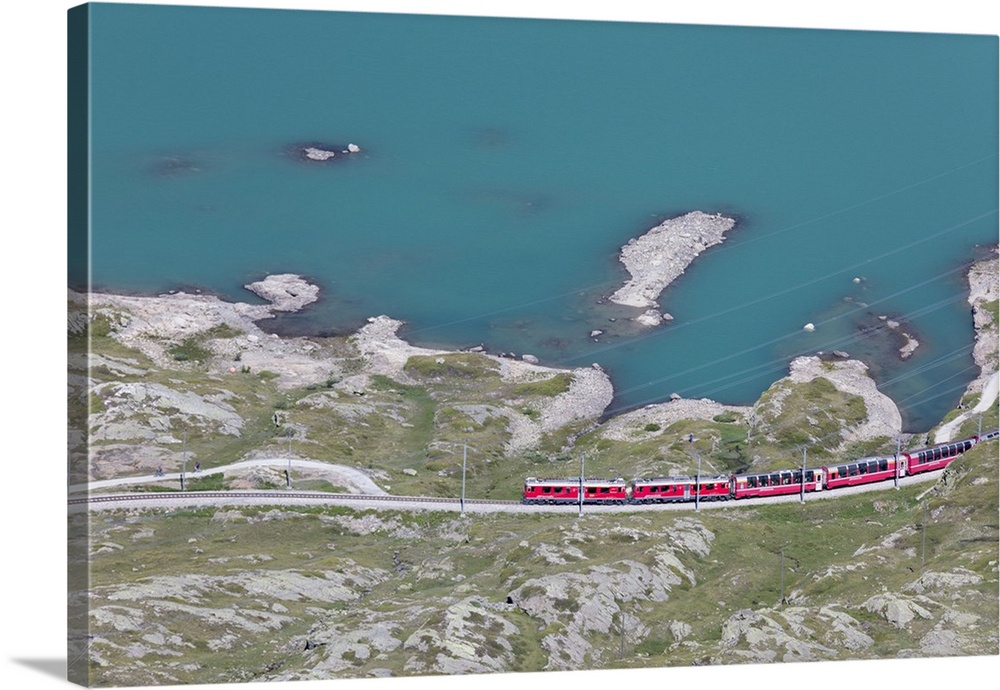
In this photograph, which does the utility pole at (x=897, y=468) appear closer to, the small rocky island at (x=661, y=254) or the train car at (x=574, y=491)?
the small rocky island at (x=661, y=254)

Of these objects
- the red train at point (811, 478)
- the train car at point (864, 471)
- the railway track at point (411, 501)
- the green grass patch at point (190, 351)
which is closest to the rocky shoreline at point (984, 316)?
the red train at point (811, 478)

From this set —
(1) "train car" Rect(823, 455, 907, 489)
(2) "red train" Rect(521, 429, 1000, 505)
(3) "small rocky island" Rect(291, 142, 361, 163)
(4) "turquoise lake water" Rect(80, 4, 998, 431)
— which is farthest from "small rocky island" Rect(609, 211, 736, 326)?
(3) "small rocky island" Rect(291, 142, 361, 163)

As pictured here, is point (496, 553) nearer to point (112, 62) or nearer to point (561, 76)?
point (561, 76)

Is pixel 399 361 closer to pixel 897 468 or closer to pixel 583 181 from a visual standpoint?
pixel 583 181

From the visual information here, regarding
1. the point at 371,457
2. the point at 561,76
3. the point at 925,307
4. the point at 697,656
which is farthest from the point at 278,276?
the point at 925,307

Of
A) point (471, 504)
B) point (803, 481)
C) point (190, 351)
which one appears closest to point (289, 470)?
point (190, 351)

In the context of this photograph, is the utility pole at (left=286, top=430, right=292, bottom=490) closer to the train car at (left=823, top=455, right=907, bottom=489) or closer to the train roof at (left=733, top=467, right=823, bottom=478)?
the train roof at (left=733, top=467, right=823, bottom=478)

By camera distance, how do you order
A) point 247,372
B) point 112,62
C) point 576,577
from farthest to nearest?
point 247,372, point 576,577, point 112,62

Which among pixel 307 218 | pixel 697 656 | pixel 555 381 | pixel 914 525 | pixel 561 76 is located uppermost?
pixel 561 76
